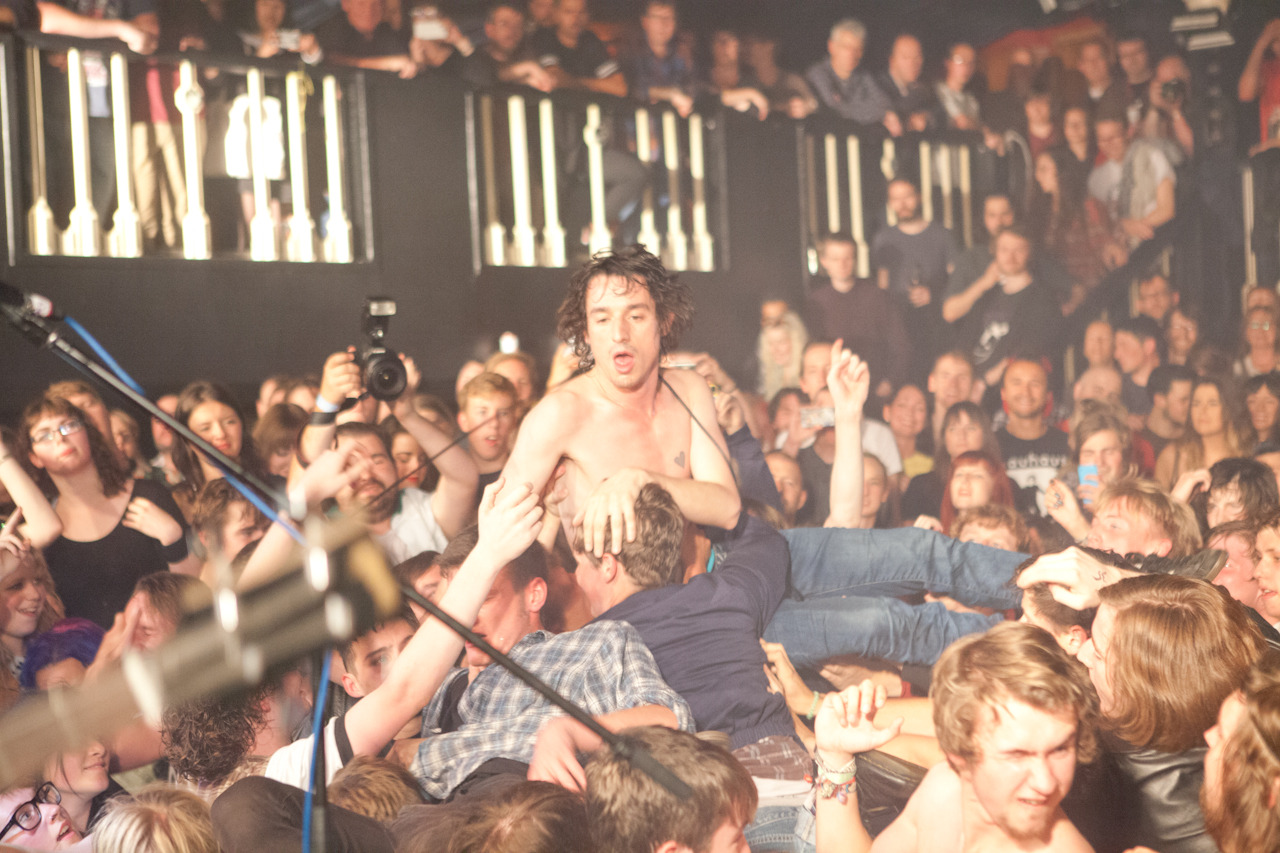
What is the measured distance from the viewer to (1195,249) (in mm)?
5750

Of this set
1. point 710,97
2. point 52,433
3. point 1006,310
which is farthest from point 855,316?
point 52,433

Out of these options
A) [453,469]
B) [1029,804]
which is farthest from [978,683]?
[453,469]

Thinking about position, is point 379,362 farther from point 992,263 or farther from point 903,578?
point 992,263

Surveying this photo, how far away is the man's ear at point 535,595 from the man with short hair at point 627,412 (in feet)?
0.64

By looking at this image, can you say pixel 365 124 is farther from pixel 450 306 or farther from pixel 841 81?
pixel 841 81

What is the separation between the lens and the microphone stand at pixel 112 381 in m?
1.52

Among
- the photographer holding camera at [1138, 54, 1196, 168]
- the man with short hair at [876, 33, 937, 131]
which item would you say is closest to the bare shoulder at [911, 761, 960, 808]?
the man with short hair at [876, 33, 937, 131]

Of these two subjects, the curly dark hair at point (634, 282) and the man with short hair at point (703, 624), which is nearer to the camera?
the man with short hair at point (703, 624)

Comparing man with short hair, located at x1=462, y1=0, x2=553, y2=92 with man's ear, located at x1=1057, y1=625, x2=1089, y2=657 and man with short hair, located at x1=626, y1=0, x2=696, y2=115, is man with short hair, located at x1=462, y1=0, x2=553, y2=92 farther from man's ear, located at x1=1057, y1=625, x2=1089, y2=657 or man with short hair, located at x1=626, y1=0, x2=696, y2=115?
man's ear, located at x1=1057, y1=625, x2=1089, y2=657

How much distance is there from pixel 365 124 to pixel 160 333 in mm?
1091

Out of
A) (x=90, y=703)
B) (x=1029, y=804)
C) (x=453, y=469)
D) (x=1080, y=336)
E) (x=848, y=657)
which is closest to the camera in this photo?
(x=90, y=703)

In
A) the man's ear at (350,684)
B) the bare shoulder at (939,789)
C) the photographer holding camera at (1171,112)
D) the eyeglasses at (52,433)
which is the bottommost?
the bare shoulder at (939,789)

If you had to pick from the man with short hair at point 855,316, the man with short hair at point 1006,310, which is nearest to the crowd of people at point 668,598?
the man with short hair at point 855,316

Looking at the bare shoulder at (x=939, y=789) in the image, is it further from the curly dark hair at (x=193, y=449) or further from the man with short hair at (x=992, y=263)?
the man with short hair at (x=992, y=263)
